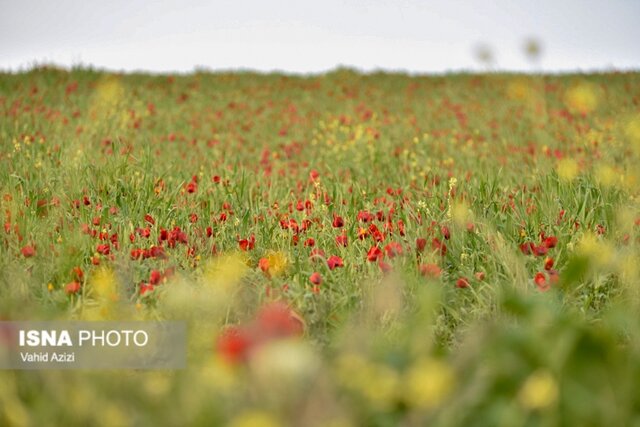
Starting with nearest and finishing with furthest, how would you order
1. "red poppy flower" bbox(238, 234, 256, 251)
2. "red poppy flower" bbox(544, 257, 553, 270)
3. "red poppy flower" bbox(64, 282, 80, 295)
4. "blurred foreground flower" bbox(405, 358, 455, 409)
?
"blurred foreground flower" bbox(405, 358, 455, 409), "red poppy flower" bbox(64, 282, 80, 295), "red poppy flower" bbox(544, 257, 553, 270), "red poppy flower" bbox(238, 234, 256, 251)

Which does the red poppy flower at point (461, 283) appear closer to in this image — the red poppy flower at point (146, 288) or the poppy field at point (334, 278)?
the poppy field at point (334, 278)

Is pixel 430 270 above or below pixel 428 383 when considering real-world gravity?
below

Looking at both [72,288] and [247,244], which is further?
[247,244]

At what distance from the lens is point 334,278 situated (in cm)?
329

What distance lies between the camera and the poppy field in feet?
5.47

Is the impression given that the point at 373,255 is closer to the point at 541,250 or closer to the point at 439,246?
the point at 439,246

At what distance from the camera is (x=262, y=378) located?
5.09 feet

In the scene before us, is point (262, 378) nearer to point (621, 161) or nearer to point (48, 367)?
point (48, 367)

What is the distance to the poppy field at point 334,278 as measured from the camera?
1666mm

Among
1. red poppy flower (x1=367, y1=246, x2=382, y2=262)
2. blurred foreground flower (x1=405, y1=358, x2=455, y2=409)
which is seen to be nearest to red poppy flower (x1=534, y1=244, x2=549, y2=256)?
red poppy flower (x1=367, y1=246, x2=382, y2=262)

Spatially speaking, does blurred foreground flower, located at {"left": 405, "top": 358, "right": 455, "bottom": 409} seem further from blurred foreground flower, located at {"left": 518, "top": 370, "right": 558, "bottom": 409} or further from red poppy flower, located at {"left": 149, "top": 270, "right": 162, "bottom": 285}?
red poppy flower, located at {"left": 149, "top": 270, "right": 162, "bottom": 285}

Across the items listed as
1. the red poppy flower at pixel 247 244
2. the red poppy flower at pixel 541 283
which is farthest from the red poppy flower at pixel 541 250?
the red poppy flower at pixel 247 244

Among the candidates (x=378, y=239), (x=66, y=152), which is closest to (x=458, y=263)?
(x=378, y=239)

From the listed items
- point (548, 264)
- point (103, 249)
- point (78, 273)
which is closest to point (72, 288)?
point (78, 273)
